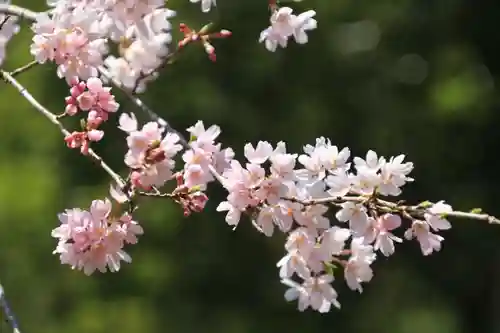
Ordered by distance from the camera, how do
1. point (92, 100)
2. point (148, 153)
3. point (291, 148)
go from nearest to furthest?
point (148, 153)
point (92, 100)
point (291, 148)

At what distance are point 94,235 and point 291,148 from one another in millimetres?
3823

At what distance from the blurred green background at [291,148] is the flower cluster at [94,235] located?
3698mm

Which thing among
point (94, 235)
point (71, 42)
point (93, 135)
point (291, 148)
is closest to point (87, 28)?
point (71, 42)

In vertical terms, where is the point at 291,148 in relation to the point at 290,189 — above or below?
below

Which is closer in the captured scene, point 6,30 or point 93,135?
point 93,135

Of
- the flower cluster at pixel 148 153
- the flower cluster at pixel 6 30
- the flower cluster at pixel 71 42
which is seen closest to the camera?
the flower cluster at pixel 148 153

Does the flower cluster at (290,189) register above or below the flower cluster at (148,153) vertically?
below

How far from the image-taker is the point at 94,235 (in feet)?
3.56

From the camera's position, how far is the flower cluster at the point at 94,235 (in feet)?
3.52

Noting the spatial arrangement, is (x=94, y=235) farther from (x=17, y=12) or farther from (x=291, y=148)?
(x=291, y=148)

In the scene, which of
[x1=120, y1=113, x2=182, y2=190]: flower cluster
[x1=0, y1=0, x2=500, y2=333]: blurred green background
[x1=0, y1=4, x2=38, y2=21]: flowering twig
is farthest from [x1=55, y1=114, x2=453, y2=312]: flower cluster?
[x1=0, y1=0, x2=500, y2=333]: blurred green background

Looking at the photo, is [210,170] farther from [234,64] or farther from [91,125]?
[234,64]

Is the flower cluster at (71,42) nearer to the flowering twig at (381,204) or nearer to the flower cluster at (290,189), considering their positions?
the flower cluster at (290,189)

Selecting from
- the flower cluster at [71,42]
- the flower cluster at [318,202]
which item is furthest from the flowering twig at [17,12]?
the flower cluster at [318,202]
